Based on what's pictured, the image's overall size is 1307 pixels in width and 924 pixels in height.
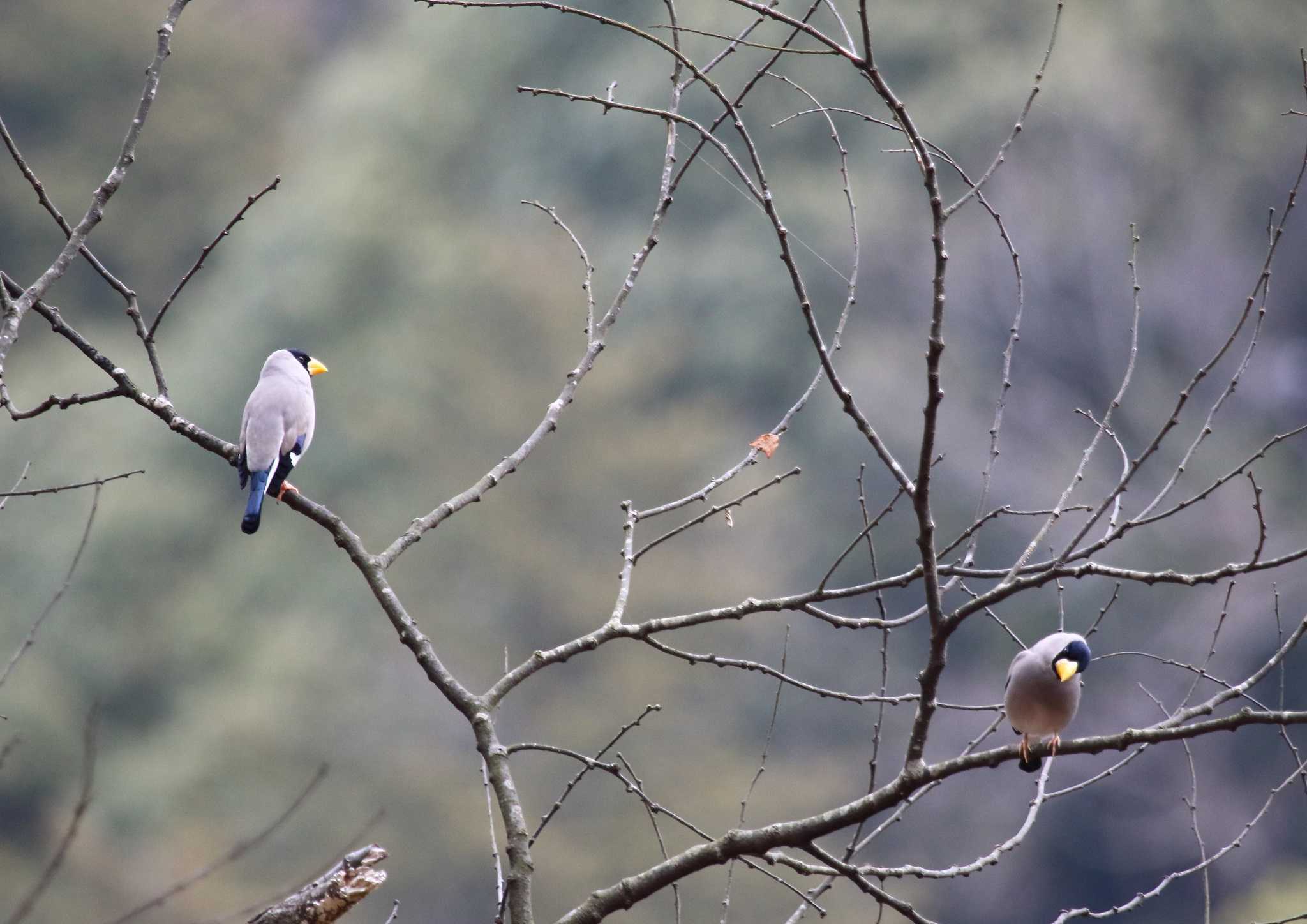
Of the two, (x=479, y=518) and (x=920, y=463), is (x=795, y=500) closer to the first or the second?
(x=479, y=518)

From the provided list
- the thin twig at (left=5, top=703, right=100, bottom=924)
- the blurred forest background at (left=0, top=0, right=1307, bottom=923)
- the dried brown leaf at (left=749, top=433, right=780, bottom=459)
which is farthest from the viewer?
the blurred forest background at (left=0, top=0, right=1307, bottom=923)

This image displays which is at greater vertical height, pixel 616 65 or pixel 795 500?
pixel 616 65

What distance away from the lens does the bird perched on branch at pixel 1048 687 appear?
2693mm

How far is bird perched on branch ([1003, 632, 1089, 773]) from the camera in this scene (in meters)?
2.69

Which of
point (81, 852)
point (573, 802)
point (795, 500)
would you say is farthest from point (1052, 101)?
point (81, 852)

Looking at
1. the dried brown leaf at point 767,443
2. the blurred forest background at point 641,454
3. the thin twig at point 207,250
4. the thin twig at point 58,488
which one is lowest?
the thin twig at point 58,488

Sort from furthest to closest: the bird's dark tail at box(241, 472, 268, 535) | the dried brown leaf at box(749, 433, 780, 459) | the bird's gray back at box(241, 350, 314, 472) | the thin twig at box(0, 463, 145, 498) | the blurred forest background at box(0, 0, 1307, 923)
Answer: the blurred forest background at box(0, 0, 1307, 923), the bird's gray back at box(241, 350, 314, 472), the bird's dark tail at box(241, 472, 268, 535), the dried brown leaf at box(749, 433, 780, 459), the thin twig at box(0, 463, 145, 498)

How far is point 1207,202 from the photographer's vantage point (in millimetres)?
14164

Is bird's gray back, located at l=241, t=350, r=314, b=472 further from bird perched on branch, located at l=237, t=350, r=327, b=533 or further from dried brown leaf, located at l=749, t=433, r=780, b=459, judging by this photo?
dried brown leaf, located at l=749, t=433, r=780, b=459

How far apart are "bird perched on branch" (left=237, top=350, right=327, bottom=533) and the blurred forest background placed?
670cm

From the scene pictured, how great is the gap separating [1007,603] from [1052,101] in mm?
5269

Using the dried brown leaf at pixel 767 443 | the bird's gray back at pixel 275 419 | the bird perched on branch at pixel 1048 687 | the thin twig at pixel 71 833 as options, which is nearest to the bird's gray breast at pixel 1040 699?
the bird perched on branch at pixel 1048 687

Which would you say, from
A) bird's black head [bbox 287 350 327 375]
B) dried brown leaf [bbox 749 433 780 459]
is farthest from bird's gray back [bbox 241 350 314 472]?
dried brown leaf [bbox 749 433 780 459]

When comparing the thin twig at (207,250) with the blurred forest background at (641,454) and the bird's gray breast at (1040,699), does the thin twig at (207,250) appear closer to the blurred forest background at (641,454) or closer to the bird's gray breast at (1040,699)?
the bird's gray breast at (1040,699)
